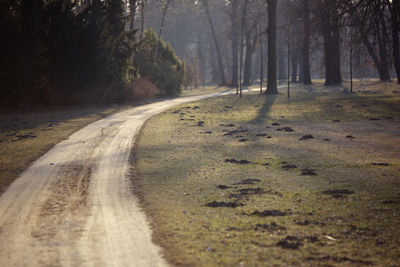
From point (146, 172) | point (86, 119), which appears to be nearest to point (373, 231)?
point (146, 172)

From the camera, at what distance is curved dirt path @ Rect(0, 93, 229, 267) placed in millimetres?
5238

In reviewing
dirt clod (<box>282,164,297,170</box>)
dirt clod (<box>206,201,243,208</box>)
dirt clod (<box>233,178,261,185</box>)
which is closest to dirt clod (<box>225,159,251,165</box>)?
dirt clod (<box>282,164,297,170</box>)

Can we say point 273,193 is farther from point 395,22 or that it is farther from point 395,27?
point 395,22

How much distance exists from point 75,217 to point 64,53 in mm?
22301

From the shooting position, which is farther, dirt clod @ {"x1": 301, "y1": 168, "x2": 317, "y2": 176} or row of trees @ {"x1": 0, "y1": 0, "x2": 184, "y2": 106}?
row of trees @ {"x1": 0, "y1": 0, "x2": 184, "y2": 106}

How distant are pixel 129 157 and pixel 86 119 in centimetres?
1021

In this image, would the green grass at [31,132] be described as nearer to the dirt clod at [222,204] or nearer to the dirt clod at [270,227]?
the dirt clod at [222,204]

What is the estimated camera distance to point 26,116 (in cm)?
2200

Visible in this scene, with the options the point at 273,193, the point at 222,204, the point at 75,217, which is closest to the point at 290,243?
the point at 222,204

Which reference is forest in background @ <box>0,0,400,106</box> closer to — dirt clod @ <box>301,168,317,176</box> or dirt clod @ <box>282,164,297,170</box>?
dirt clod @ <box>282,164,297,170</box>

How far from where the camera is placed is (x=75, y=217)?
21.8 feet

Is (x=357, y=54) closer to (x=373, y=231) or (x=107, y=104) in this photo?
(x=373, y=231)

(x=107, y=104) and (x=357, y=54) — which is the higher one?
(x=357, y=54)

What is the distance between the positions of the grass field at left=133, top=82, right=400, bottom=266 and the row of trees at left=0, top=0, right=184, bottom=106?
10592 mm
